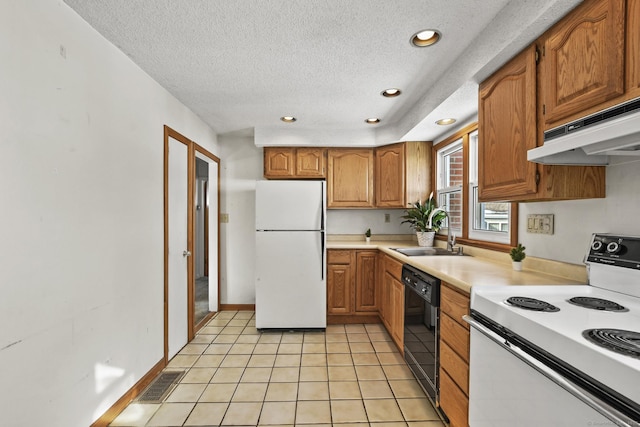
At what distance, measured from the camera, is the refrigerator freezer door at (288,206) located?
10.5 feet

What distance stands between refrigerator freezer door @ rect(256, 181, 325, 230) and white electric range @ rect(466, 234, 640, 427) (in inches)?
78.3

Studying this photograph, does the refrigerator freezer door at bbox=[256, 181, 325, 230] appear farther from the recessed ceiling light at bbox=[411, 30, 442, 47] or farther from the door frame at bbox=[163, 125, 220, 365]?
the recessed ceiling light at bbox=[411, 30, 442, 47]

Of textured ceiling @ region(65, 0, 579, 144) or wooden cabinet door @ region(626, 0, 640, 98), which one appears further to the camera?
textured ceiling @ region(65, 0, 579, 144)

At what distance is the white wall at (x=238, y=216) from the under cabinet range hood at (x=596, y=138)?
10.5 ft

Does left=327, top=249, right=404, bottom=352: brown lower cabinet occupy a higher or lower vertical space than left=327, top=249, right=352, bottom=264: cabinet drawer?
lower

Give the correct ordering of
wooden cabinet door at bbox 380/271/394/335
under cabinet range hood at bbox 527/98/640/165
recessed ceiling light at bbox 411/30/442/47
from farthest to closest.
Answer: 1. wooden cabinet door at bbox 380/271/394/335
2. recessed ceiling light at bbox 411/30/442/47
3. under cabinet range hood at bbox 527/98/640/165

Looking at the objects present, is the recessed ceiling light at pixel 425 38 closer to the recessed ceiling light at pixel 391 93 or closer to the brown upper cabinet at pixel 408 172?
the recessed ceiling light at pixel 391 93

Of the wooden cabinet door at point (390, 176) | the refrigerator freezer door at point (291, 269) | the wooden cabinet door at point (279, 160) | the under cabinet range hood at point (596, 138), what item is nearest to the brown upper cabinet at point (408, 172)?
the wooden cabinet door at point (390, 176)

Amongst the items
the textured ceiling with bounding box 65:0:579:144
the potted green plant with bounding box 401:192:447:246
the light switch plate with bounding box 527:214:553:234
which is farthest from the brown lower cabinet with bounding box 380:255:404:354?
the textured ceiling with bounding box 65:0:579:144

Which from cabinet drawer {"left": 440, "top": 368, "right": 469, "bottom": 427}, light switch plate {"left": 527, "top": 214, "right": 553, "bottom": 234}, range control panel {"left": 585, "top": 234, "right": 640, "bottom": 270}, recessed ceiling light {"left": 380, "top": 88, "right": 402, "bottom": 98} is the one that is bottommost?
cabinet drawer {"left": 440, "top": 368, "right": 469, "bottom": 427}

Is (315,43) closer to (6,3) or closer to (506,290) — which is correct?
(6,3)

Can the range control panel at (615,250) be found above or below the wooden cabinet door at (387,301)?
above

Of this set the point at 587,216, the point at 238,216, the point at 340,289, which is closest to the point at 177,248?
the point at 238,216

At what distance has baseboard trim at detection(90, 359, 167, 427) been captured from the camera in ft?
5.69
